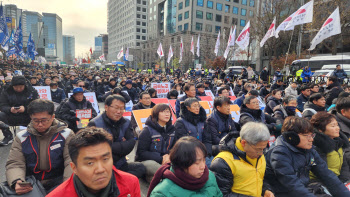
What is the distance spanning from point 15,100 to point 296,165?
6133 millimetres

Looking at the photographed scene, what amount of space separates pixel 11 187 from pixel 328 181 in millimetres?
3807

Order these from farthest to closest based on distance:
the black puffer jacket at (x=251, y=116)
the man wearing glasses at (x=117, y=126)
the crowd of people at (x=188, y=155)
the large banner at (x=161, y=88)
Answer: the large banner at (x=161, y=88), the black puffer jacket at (x=251, y=116), the man wearing glasses at (x=117, y=126), the crowd of people at (x=188, y=155)

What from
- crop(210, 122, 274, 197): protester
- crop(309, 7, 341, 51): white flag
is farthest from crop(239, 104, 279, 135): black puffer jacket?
crop(309, 7, 341, 51): white flag

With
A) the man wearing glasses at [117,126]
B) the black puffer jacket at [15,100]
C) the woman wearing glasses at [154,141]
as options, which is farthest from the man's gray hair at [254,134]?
the black puffer jacket at [15,100]

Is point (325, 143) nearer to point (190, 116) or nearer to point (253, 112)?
point (253, 112)

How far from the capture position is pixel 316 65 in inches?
907

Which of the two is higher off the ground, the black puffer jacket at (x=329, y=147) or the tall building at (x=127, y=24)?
the tall building at (x=127, y=24)

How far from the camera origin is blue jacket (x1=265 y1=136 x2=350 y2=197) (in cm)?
253

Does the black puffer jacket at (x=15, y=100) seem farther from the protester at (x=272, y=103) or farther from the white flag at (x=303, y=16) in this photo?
the white flag at (x=303, y=16)

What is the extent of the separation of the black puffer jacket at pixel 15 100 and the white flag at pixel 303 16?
12.1 m

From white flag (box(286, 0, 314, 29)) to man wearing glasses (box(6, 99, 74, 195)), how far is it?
12.0 m

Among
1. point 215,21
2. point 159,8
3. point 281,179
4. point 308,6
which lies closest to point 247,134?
point 281,179

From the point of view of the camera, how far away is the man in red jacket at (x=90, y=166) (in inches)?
63.2

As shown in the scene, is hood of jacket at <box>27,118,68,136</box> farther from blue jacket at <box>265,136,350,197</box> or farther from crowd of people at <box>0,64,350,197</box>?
blue jacket at <box>265,136,350,197</box>
